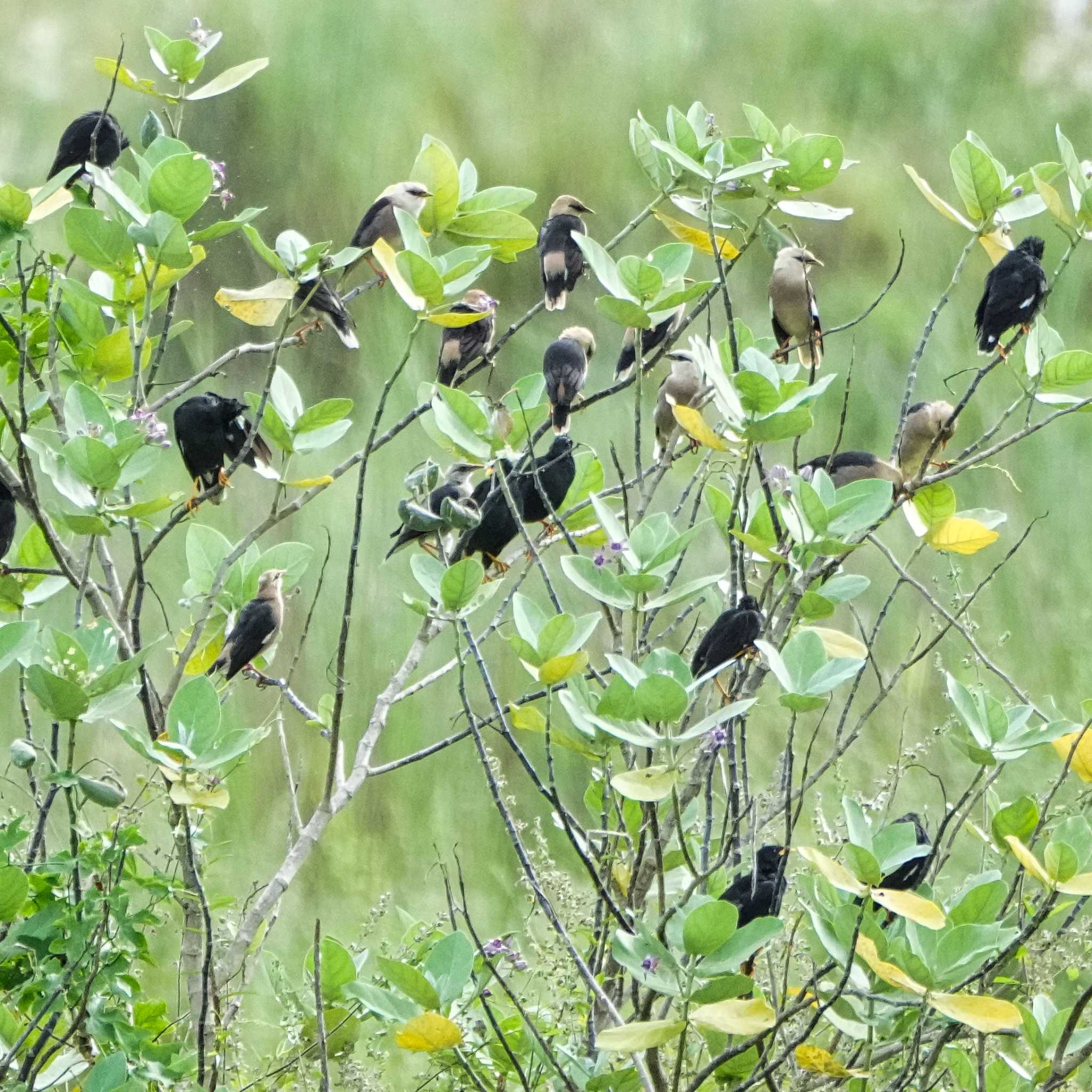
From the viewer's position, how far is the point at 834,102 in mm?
2477

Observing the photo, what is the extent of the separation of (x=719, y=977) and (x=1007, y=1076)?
15.8 inches

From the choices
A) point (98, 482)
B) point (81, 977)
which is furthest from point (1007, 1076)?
point (98, 482)

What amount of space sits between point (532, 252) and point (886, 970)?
5.98ft

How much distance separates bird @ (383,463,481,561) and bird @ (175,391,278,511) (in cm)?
23

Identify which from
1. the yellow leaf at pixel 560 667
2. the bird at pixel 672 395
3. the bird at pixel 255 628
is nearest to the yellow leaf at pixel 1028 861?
the yellow leaf at pixel 560 667

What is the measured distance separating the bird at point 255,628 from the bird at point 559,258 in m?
0.54

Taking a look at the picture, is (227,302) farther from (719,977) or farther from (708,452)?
(719,977)

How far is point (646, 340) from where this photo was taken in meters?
2.00

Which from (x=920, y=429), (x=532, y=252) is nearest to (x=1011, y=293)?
(x=920, y=429)

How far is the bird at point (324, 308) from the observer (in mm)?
1298

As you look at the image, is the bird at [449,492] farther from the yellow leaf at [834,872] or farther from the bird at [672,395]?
the bird at [672,395]

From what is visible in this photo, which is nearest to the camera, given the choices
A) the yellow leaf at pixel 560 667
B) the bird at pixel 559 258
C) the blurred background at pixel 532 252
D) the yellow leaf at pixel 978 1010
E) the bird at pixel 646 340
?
the yellow leaf at pixel 978 1010

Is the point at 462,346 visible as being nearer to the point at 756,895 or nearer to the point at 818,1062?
the point at 756,895

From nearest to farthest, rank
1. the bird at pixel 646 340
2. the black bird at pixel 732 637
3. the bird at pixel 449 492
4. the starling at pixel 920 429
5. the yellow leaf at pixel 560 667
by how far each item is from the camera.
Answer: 1. the yellow leaf at pixel 560 667
2. the black bird at pixel 732 637
3. the bird at pixel 449 492
4. the bird at pixel 646 340
5. the starling at pixel 920 429
